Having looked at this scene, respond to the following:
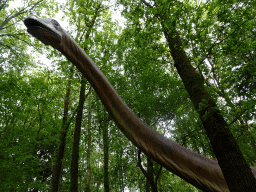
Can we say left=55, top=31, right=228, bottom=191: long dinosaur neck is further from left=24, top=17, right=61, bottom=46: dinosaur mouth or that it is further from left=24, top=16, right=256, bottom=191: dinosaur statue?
left=24, top=17, right=61, bottom=46: dinosaur mouth

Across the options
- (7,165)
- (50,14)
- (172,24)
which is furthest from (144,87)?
(50,14)

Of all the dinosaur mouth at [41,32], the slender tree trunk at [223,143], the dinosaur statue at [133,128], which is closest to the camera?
the dinosaur mouth at [41,32]

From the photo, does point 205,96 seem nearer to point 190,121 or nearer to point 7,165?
point 190,121

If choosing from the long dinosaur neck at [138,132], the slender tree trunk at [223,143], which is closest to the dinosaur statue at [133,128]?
the long dinosaur neck at [138,132]

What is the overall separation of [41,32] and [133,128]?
A: 5.31 feet

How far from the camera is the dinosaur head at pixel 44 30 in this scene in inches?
72.8

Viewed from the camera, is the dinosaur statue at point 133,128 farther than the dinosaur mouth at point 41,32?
Yes

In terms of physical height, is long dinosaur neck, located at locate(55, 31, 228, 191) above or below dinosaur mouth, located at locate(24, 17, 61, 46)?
below

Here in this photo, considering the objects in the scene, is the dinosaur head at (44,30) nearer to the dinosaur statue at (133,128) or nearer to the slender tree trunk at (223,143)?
the dinosaur statue at (133,128)

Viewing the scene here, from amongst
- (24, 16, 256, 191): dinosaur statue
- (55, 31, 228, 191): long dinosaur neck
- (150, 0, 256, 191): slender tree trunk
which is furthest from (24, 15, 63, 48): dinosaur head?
(150, 0, 256, 191): slender tree trunk

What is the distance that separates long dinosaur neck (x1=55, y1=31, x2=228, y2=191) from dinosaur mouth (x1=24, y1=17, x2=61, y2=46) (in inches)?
5.2

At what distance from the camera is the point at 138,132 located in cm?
227

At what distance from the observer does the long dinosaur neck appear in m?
2.17

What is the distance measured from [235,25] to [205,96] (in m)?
1.21
